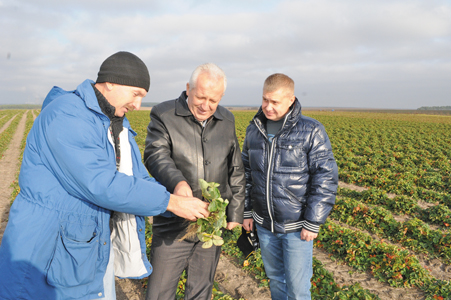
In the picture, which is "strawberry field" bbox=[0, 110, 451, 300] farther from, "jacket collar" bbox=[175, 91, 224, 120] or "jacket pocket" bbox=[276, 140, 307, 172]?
"jacket collar" bbox=[175, 91, 224, 120]

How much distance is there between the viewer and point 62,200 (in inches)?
65.1

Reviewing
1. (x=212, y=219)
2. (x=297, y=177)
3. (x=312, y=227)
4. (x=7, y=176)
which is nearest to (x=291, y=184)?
(x=297, y=177)

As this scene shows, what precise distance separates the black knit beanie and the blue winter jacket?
5.8 inches

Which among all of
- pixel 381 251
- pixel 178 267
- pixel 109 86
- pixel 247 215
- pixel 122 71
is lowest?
pixel 381 251

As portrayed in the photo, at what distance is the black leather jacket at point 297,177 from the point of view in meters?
2.56

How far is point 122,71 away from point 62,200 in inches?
34.9

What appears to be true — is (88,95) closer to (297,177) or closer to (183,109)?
(183,109)

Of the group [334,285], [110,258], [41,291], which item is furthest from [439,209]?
[41,291]

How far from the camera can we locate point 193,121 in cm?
261

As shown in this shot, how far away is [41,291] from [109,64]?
56.9 inches

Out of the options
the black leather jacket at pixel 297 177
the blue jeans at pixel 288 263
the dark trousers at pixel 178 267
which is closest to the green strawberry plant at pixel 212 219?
the dark trousers at pixel 178 267

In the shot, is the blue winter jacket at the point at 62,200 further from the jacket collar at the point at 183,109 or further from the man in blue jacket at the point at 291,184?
the man in blue jacket at the point at 291,184

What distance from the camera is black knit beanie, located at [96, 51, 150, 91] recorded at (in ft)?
6.07

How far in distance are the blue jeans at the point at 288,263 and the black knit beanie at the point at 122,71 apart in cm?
188
